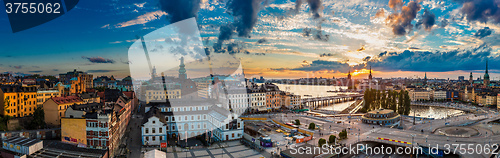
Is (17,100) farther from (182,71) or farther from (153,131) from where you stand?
(182,71)

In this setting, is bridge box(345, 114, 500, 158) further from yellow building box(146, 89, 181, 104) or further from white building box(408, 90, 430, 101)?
white building box(408, 90, 430, 101)

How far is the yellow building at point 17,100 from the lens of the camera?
1233 inches

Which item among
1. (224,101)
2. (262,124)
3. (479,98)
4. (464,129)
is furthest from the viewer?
(479,98)

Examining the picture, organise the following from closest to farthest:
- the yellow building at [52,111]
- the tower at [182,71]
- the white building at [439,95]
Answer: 1. the yellow building at [52,111]
2. the tower at [182,71]
3. the white building at [439,95]

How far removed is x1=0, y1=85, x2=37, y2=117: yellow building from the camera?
31.3m

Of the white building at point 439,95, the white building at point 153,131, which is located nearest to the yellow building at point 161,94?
the white building at point 153,131

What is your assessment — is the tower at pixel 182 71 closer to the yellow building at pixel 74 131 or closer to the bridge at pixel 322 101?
the bridge at pixel 322 101

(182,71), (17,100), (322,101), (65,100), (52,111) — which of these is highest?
(182,71)

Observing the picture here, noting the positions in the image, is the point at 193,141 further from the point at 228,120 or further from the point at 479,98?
the point at 479,98

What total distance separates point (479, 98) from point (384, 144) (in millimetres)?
66255

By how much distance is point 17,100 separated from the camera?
32969 mm

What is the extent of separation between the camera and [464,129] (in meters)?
33.5

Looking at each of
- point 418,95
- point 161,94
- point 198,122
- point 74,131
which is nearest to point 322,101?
point 418,95

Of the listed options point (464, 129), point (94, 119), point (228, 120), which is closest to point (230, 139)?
point (228, 120)
